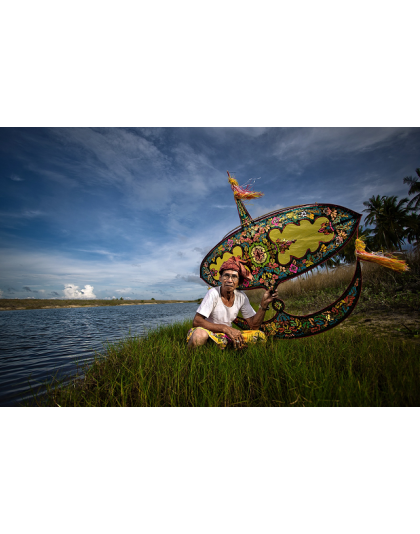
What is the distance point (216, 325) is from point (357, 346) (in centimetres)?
143

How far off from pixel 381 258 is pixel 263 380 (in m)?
1.58

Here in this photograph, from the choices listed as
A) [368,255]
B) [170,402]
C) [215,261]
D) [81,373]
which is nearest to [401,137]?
[368,255]

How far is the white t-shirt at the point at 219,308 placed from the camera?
211 cm

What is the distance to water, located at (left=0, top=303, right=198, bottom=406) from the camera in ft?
5.99

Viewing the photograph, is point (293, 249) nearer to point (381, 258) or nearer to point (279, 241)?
point (279, 241)

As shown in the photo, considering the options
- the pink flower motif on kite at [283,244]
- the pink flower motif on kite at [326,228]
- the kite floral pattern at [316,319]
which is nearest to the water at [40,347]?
the kite floral pattern at [316,319]

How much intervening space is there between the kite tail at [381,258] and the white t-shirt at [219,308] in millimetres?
1291

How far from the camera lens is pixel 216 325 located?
2107 millimetres

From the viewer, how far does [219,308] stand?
2.20m

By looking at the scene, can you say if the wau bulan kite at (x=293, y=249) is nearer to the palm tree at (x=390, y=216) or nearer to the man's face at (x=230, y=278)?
the man's face at (x=230, y=278)

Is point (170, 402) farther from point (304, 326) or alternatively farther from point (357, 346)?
point (357, 346)

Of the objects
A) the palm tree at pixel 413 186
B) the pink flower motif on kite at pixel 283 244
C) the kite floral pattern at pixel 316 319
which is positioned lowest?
the kite floral pattern at pixel 316 319

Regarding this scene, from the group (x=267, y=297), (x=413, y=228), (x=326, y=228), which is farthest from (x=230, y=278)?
(x=413, y=228)

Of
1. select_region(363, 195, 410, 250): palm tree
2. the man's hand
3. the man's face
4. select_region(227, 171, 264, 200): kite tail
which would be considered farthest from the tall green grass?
select_region(227, 171, 264, 200): kite tail
